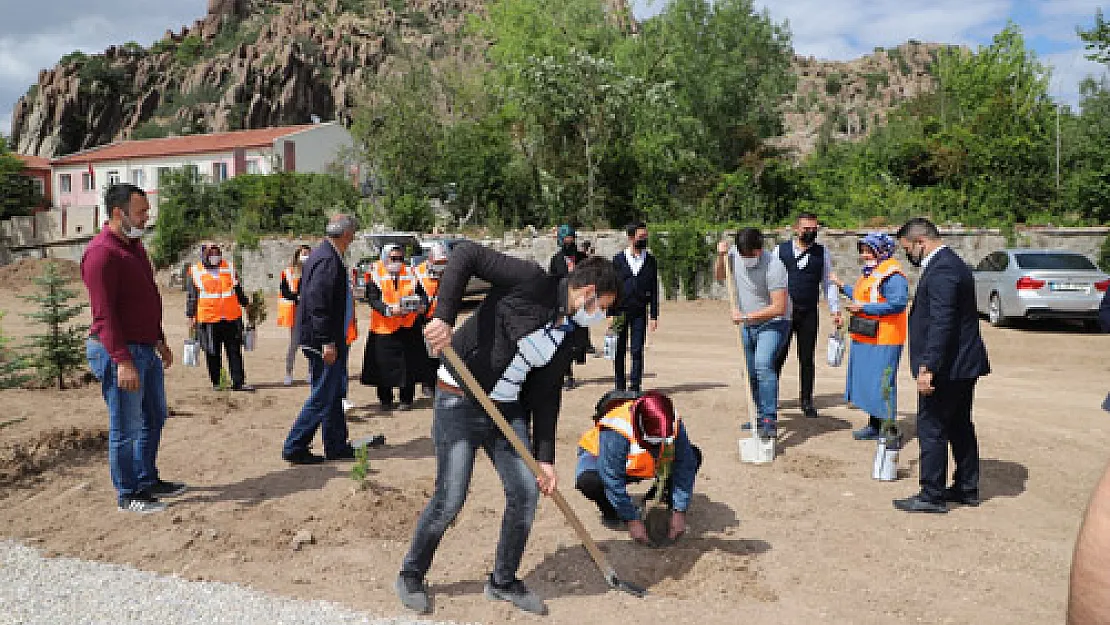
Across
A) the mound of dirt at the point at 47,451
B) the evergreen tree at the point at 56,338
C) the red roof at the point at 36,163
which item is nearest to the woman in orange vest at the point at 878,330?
the mound of dirt at the point at 47,451

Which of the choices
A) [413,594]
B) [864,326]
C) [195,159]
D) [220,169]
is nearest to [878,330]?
[864,326]

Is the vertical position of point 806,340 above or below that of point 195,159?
below

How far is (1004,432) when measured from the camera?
8086 millimetres

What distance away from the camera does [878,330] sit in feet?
23.1

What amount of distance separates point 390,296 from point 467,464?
17.0ft

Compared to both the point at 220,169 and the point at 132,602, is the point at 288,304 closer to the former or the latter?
the point at 132,602

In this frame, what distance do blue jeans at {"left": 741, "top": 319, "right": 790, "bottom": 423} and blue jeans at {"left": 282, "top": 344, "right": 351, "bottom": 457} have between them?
366 cm

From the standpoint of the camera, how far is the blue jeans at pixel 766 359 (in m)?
7.17

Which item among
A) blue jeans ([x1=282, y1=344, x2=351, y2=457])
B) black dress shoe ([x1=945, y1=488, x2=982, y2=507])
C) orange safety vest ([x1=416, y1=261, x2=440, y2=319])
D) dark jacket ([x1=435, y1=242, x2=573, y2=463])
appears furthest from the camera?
orange safety vest ([x1=416, y1=261, x2=440, y2=319])

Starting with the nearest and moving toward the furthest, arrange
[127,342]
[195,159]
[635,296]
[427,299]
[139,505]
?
[127,342] → [139,505] → [635,296] → [427,299] → [195,159]

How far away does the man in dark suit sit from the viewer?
18.5ft

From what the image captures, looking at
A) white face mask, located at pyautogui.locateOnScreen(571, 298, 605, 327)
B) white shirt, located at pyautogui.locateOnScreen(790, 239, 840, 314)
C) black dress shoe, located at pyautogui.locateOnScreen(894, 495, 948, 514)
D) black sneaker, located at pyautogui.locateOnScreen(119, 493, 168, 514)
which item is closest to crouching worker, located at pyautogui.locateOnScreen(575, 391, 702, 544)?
white face mask, located at pyautogui.locateOnScreen(571, 298, 605, 327)

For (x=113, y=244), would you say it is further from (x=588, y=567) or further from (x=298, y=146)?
(x=298, y=146)

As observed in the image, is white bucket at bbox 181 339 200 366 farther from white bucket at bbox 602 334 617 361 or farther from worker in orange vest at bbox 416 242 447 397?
white bucket at bbox 602 334 617 361
